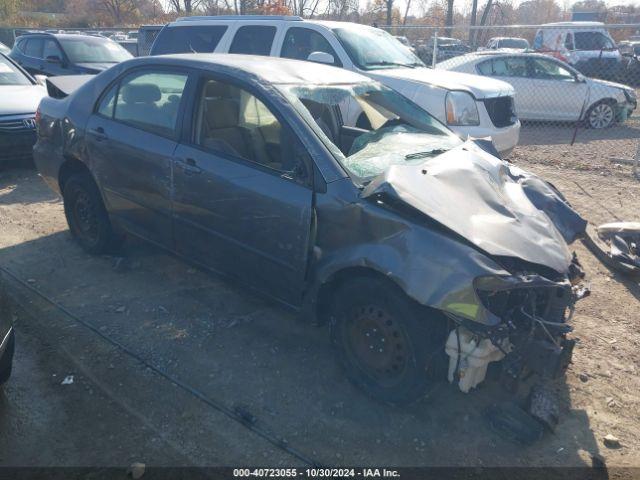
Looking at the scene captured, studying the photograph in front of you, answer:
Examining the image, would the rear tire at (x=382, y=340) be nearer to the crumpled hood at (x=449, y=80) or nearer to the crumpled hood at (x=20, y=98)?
the crumpled hood at (x=449, y=80)

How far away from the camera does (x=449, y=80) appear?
736 cm

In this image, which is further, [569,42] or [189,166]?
[569,42]

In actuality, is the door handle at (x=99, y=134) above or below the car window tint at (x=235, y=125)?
below

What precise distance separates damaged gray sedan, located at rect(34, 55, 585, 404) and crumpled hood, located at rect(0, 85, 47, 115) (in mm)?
3315

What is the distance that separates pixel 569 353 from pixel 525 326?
32 centimetres

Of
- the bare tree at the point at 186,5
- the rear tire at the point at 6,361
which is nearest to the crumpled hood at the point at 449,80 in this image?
the rear tire at the point at 6,361

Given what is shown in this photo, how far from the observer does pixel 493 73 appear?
11.9 m

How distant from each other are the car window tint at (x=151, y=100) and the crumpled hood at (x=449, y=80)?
356cm

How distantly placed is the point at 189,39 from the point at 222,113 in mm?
4869

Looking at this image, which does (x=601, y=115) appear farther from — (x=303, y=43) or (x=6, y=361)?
(x=6, y=361)

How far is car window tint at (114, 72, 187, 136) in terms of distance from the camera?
3.85 meters

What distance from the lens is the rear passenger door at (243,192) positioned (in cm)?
319

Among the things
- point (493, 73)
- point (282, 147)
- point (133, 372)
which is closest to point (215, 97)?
point (282, 147)

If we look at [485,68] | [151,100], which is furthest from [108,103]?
[485,68]
